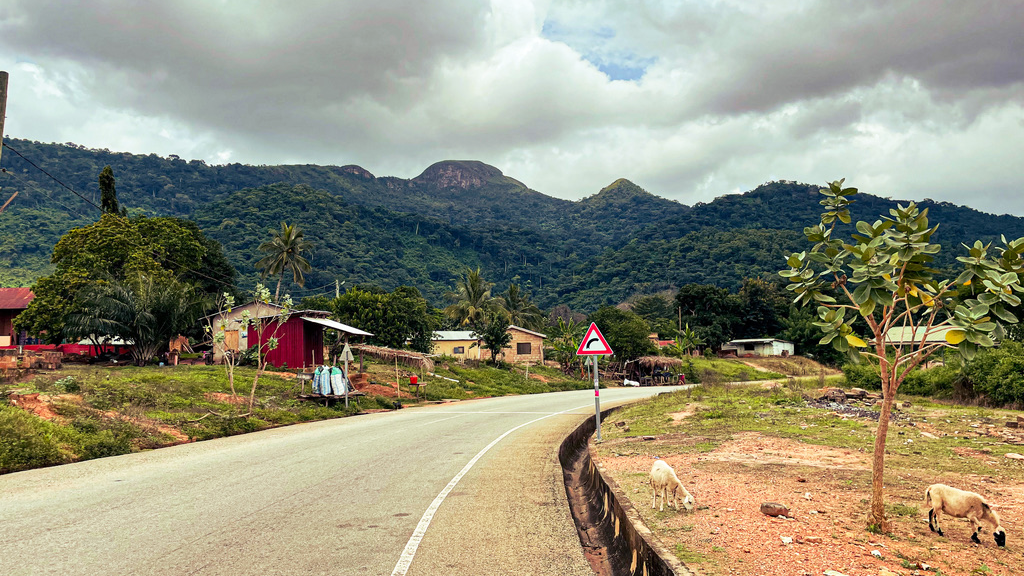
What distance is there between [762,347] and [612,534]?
3043 inches

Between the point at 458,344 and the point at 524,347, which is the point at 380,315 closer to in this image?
the point at 458,344

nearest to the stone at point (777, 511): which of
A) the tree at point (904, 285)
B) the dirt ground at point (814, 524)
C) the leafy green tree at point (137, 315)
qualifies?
the dirt ground at point (814, 524)

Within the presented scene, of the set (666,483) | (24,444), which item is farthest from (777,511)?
(24,444)

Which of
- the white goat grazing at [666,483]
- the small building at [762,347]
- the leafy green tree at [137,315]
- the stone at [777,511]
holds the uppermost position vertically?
the leafy green tree at [137,315]

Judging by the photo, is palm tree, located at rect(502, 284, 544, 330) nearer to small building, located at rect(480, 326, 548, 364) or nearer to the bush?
small building, located at rect(480, 326, 548, 364)

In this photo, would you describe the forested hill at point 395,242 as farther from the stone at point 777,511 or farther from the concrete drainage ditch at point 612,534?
the stone at point 777,511

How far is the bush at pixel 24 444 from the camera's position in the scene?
10.4 meters

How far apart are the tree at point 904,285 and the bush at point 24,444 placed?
12.6 meters

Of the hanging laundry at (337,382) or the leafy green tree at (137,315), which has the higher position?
the leafy green tree at (137,315)

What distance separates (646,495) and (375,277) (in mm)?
127747

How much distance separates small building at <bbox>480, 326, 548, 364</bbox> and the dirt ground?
182 ft

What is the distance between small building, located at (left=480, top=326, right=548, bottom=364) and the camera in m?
65.4

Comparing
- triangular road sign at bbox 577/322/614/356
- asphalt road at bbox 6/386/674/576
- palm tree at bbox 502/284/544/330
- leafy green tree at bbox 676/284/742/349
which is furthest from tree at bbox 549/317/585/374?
asphalt road at bbox 6/386/674/576

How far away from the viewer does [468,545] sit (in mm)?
5863
